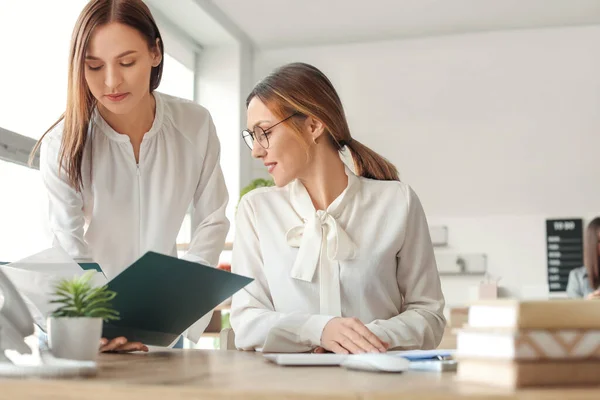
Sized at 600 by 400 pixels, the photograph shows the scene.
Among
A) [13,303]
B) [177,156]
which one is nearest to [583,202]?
[177,156]

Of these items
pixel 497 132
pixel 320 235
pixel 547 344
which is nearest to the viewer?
pixel 547 344

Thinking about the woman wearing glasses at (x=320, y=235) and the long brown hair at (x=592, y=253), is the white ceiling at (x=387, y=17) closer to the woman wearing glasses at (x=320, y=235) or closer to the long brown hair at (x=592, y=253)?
the long brown hair at (x=592, y=253)

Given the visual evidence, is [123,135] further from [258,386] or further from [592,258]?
[592,258]

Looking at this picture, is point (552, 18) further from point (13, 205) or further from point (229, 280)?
point (229, 280)

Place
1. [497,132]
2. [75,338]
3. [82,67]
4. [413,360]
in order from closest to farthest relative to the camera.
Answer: [75,338] → [413,360] → [82,67] → [497,132]

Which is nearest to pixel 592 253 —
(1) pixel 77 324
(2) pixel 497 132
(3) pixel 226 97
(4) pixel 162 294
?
(2) pixel 497 132

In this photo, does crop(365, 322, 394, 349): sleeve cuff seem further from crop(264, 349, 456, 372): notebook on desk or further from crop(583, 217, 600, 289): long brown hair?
crop(583, 217, 600, 289): long brown hair

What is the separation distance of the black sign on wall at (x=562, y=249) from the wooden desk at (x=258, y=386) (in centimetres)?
541

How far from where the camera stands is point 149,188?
212cm

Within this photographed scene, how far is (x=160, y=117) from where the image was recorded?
2.12m

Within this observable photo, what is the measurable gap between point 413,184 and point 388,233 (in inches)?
184

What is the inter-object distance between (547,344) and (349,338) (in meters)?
0.71

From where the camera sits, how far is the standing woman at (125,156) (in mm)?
1862

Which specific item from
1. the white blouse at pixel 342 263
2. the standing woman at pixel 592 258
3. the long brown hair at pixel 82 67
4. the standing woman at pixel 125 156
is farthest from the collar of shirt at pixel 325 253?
the standing woman at pixel 592 258
